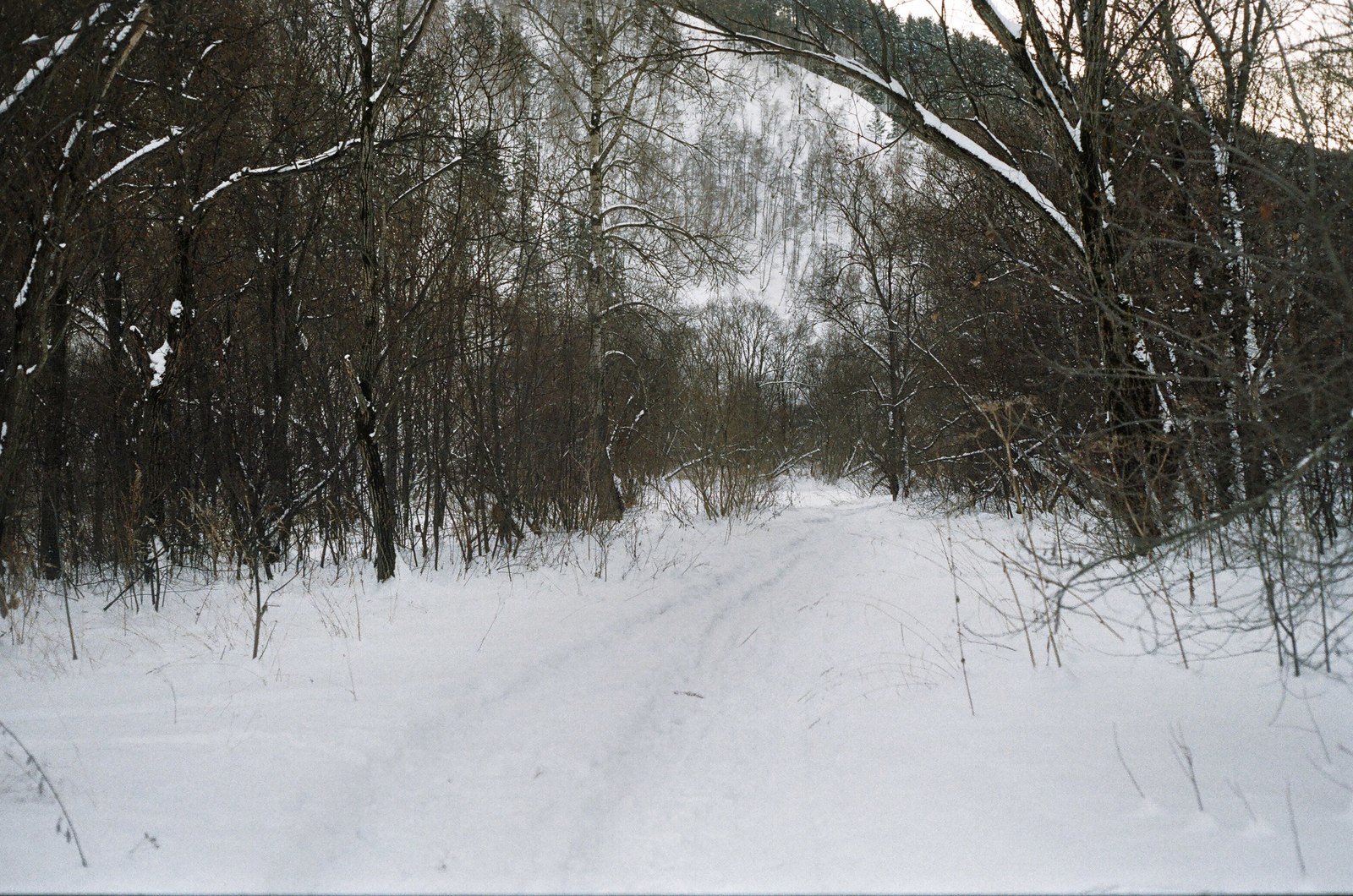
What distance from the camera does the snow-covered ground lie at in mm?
2314

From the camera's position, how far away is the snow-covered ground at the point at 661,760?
231cm

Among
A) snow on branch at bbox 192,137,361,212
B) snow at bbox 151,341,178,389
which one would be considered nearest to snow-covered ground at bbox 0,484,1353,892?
snow at bbox 151,341,178,389

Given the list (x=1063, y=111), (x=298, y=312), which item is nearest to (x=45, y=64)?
(x=298, y=312)

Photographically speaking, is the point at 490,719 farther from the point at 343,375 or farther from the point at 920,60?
the point at 343,375

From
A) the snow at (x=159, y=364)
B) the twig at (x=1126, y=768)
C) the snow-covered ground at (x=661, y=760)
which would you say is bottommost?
the snow-covered ground at (x=661, y=760)

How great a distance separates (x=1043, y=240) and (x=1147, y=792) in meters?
8.31

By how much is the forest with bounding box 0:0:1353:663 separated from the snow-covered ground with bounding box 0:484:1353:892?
2.74 ft

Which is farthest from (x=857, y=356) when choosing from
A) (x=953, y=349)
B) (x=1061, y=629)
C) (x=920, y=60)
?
(x=1061, y=629)

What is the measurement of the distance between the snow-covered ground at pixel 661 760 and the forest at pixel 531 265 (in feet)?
2.74

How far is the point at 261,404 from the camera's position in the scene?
879 centimetres

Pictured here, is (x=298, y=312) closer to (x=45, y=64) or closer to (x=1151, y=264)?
(x=45, y=64)

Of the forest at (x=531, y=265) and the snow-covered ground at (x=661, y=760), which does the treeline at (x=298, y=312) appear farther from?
the snow-covered ground at (x=661, y=760)

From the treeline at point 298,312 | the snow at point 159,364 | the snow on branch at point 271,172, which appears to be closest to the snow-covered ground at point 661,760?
the treeline at point 298,312

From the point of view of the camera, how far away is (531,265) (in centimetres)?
1006
